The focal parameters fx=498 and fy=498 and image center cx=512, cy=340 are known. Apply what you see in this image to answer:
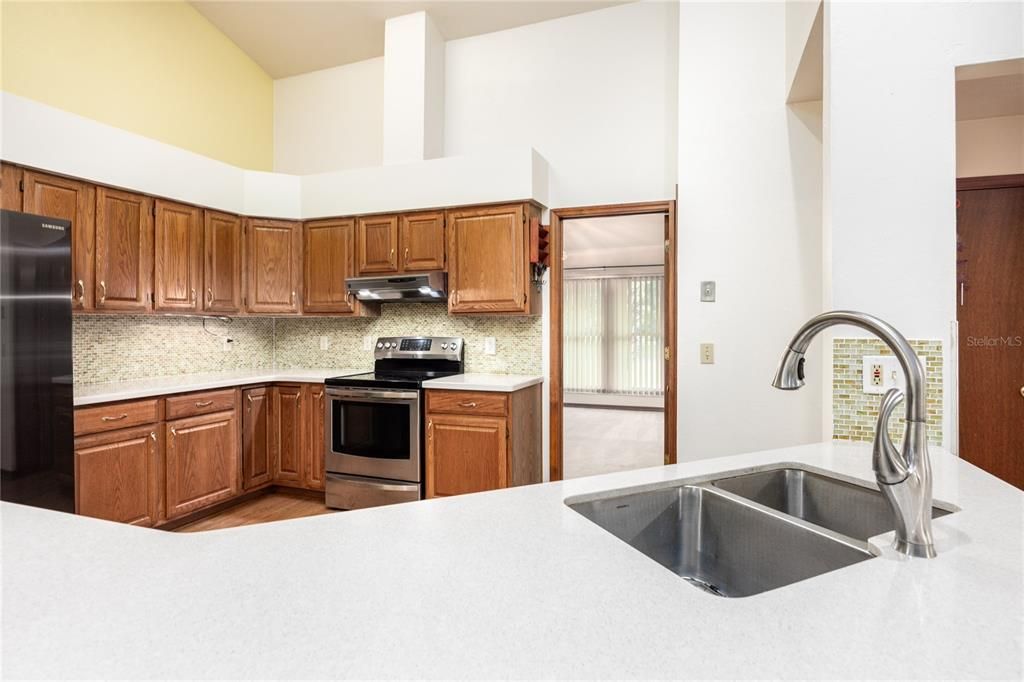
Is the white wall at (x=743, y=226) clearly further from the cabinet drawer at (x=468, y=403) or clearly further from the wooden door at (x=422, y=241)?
the wooden door at (x=422, y=241)

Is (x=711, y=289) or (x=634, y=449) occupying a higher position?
(x=711, y=289)

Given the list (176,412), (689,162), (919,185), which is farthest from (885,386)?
(176,412)

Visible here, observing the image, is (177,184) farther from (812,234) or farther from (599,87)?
(812,234)

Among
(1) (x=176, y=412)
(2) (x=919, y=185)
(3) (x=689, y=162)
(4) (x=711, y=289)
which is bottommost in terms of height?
(1) (x=176, y=412)

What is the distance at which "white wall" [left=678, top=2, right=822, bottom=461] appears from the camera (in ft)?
8.67

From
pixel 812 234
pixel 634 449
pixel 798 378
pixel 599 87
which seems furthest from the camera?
pixel 634 449

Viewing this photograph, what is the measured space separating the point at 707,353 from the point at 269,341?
11.6 feet

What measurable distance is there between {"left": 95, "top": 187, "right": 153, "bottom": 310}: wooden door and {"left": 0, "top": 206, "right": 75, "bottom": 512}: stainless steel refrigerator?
514 millimetres

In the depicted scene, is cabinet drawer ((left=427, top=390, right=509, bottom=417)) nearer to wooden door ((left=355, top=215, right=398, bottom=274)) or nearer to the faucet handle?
wooden door ((left=355, top=215, right=398, bottom=274))

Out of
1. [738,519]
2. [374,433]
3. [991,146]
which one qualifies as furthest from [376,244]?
[991,146]

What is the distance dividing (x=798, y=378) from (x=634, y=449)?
14.9 feet

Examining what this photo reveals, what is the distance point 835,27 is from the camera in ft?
5.67

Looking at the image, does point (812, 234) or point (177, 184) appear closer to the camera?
point (812, 234)

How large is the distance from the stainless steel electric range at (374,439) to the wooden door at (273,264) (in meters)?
0.90
